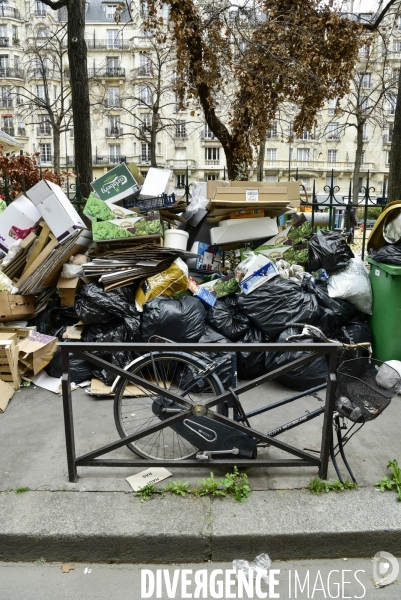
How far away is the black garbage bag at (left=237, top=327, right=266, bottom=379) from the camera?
167 inches

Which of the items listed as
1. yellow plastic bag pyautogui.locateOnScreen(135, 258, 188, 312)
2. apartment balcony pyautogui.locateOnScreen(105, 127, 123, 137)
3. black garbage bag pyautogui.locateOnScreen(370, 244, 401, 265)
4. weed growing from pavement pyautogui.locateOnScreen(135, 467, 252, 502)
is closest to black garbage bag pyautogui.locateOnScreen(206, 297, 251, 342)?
yellow plastic bag pyautogui.locateOnScreen(135, 258, 188, 312)

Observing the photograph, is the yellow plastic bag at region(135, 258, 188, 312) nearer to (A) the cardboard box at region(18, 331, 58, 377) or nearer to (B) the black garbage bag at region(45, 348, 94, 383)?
(B) the black garbage bag at region(45, 348, 94, 383)

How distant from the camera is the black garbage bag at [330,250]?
14.9ft

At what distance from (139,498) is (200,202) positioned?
11.3ft

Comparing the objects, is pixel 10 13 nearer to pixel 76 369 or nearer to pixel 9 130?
pixel 9 130

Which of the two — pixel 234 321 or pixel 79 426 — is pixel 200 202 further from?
pixel 79 426

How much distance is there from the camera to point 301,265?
16.0ft

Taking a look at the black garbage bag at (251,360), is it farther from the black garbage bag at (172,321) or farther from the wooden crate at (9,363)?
the wooden crate at (9,363)

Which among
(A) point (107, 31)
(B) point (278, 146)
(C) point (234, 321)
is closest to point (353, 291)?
(C) point (234, 321)

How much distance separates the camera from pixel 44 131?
148ft

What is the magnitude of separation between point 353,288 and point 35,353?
2878mm

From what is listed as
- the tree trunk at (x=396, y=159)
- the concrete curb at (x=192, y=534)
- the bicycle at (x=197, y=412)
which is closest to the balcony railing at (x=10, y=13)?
the tree trunk at (x=396, y=159)

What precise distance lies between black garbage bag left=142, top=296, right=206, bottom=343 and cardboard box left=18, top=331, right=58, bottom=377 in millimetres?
873

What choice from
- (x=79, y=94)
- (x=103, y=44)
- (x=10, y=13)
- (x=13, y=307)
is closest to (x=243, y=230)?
(x=13, y=307)
